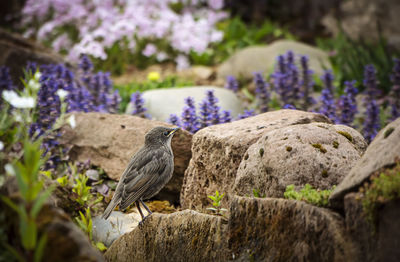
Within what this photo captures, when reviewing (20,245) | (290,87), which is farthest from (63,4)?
(20,245)

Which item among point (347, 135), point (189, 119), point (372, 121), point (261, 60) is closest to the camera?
point (347, 135)

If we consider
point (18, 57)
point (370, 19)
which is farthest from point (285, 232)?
point (370, 19)

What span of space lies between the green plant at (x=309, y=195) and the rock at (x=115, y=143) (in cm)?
181

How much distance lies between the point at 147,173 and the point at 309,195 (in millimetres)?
1533

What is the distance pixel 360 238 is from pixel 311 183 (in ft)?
2.09

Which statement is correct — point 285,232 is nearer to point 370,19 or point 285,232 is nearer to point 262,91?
point 262,91

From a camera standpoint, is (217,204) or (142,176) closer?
(217,204)

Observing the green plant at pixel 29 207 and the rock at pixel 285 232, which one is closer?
the green plant at pixel 29 207

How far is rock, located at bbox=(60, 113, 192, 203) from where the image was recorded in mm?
4652

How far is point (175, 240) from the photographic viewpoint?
10.8 feet

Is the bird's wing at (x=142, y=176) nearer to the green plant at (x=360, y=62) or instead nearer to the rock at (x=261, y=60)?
the green plant at (x=360, y=62)

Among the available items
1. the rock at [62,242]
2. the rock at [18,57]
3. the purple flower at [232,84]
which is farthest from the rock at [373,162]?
the rock at [18,57]

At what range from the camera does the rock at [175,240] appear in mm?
3078

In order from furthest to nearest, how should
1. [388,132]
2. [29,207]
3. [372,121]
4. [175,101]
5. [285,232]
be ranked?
[175,101] < [372,121] < [388,132] < [285,232] < [29,207]
